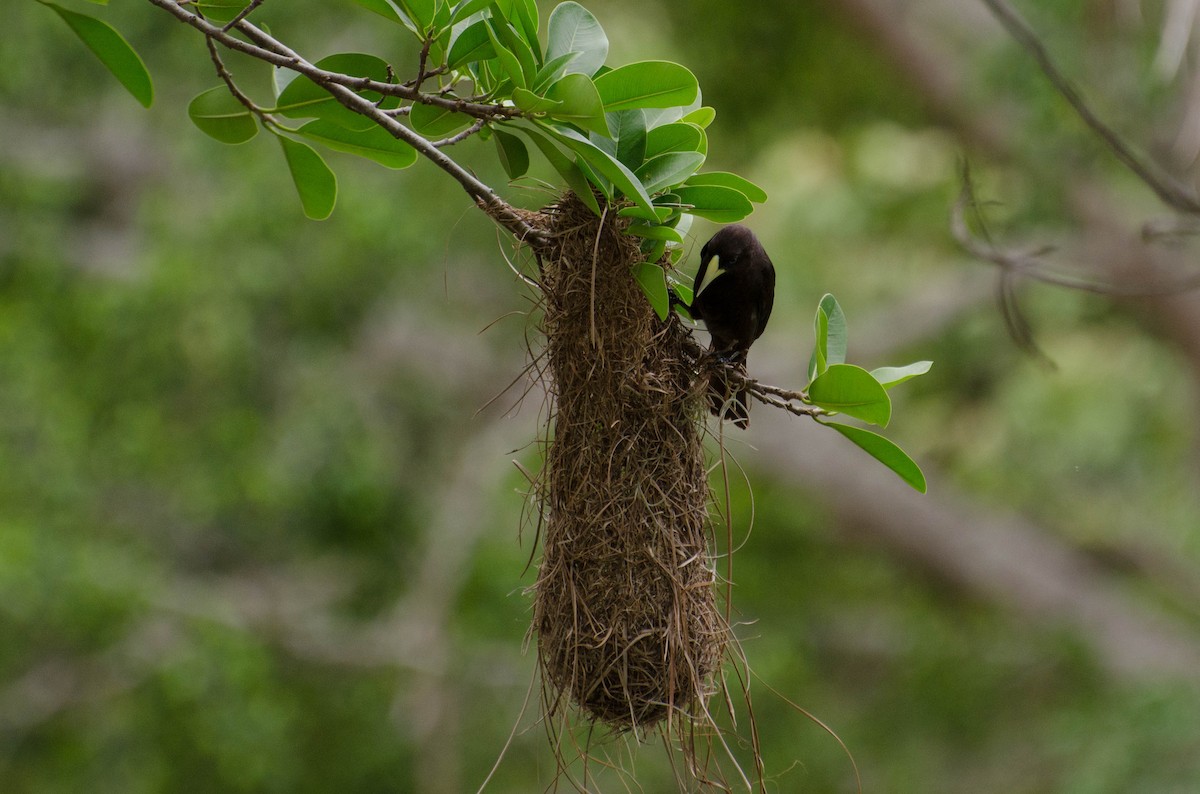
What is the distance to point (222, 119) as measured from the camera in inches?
56.7

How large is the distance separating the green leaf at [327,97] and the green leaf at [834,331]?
57cm

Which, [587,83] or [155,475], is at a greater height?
[587,83]

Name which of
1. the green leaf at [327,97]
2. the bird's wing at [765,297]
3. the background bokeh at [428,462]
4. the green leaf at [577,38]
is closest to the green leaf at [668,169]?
the green leaf at [577,38]

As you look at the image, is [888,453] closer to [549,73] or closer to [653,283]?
[653,283]

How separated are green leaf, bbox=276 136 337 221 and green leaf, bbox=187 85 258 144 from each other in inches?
1.9

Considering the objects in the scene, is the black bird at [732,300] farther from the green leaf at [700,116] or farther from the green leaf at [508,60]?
the green leaf at [508,60]

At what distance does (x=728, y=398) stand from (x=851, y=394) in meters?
0.20

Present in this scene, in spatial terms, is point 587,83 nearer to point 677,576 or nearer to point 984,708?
point 677,576

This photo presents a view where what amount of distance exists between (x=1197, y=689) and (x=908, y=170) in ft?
11.7

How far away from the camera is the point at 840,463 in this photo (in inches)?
206

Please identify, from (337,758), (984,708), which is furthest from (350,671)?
(984,708)

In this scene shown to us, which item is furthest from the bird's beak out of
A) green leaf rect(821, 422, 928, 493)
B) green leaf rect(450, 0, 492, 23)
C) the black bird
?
green leaf rect(450, 0, 492, 23)

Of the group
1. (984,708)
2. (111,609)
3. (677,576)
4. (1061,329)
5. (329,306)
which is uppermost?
(677,576)

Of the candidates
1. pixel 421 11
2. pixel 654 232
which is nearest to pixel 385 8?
pixel 421 11
